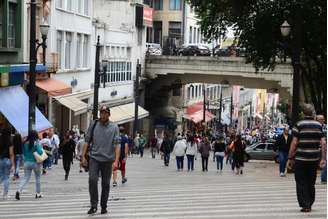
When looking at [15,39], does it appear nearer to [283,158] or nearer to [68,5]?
[68,5]

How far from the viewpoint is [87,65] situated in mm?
48656

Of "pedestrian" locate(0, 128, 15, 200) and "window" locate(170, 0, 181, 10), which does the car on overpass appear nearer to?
"window" locate(170, 0, 181, 10)

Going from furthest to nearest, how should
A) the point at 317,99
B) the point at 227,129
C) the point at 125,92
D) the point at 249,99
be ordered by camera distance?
the point at 249,99
the point at 227,129
the point at 125,92
the point at 317,99

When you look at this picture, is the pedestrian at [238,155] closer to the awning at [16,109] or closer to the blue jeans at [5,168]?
the awning at [16,109]

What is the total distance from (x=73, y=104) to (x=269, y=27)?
11.8 metres

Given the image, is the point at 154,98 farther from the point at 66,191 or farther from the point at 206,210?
the point at 206,210

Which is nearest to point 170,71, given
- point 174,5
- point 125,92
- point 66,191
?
point 125,92

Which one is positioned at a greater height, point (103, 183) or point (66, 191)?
point (103, 183)

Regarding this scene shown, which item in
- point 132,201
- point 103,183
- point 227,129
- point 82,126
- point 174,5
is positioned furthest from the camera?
point 227,129

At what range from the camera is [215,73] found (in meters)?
58.5

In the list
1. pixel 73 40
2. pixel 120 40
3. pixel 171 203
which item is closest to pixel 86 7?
pixel 73 40

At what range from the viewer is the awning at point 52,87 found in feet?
115

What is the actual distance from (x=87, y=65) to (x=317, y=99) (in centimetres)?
1719

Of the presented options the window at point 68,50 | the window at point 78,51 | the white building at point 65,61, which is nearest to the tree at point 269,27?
the white building at point 65,61
